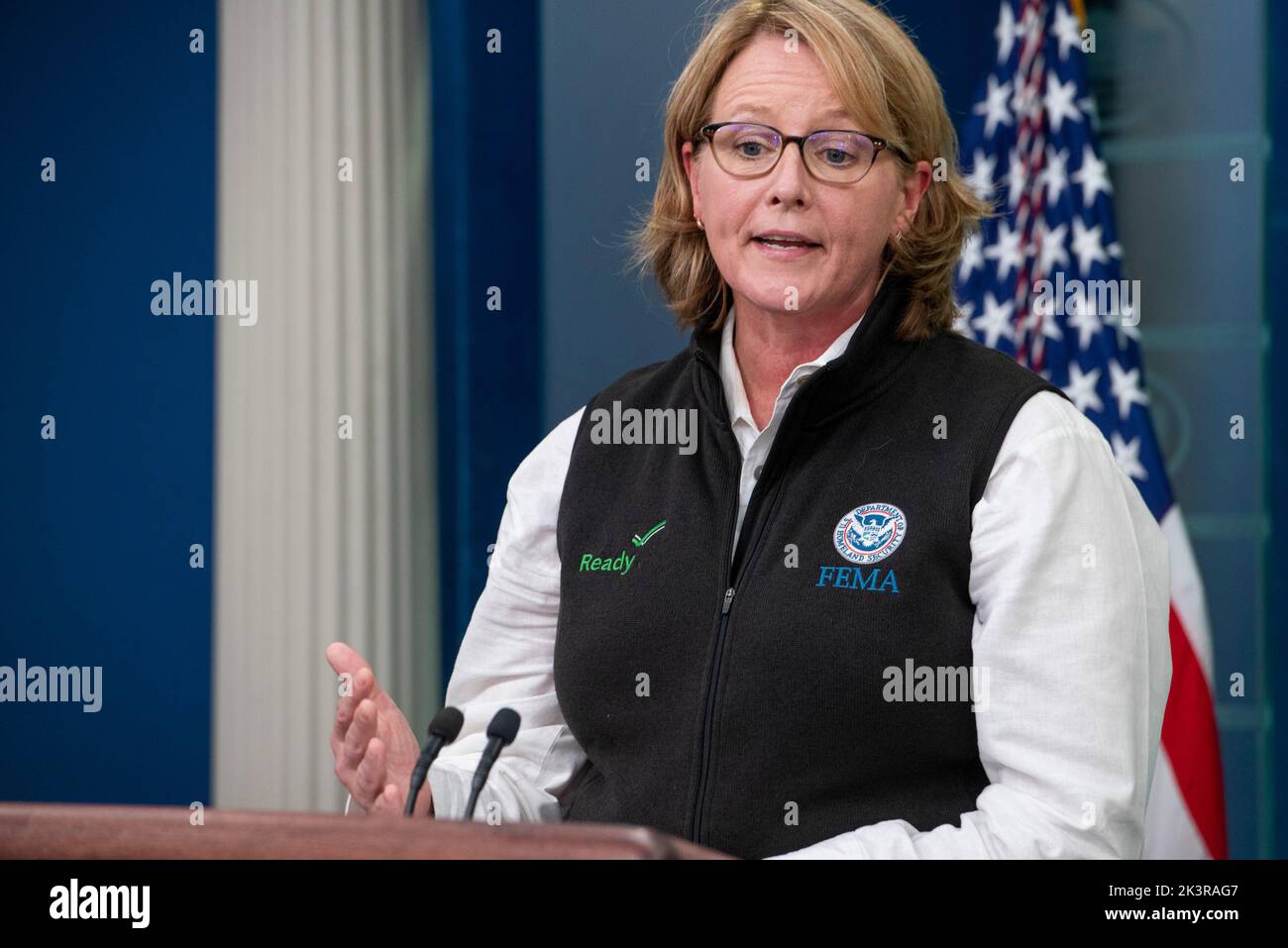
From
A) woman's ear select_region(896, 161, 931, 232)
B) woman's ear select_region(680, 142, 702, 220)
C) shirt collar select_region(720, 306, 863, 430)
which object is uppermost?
woman's ear select_region(680, 142, 702, 220)

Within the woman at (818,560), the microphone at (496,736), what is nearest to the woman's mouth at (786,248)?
the woman at (818,560)

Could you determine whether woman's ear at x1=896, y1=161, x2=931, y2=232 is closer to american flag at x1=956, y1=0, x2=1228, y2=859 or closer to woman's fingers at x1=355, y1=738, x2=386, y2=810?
woman's fingers at x1=355, y1=738, x2=386, y2=810

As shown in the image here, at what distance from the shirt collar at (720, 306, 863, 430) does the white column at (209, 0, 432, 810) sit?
5.56 feet

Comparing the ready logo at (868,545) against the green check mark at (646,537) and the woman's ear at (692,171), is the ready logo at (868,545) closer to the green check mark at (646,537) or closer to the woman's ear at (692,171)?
the green check mark at (646,537)

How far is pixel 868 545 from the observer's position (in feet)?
5.23

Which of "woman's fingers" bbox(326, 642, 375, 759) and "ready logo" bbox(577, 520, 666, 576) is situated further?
"ready logo" bbox(577, 520, 666, 576)

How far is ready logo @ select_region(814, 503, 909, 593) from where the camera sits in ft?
5.16

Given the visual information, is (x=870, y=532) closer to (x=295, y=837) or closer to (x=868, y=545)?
(x=868, y=545)

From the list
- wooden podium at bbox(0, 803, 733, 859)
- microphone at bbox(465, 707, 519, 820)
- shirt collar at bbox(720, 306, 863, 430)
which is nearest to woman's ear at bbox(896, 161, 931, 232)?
shirt collar at bbox(720, 306, 863, 430)

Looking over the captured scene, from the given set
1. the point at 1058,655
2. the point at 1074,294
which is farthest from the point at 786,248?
the point at 1074,294

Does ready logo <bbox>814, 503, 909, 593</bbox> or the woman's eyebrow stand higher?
the woman's eyebrow

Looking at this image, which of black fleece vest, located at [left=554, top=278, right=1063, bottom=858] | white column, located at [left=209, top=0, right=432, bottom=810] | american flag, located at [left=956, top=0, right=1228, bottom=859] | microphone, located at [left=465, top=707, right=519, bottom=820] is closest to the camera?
microphone, located at [left=465, top=707, right=519, bottom=820]

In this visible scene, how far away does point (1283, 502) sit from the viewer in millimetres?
3182
